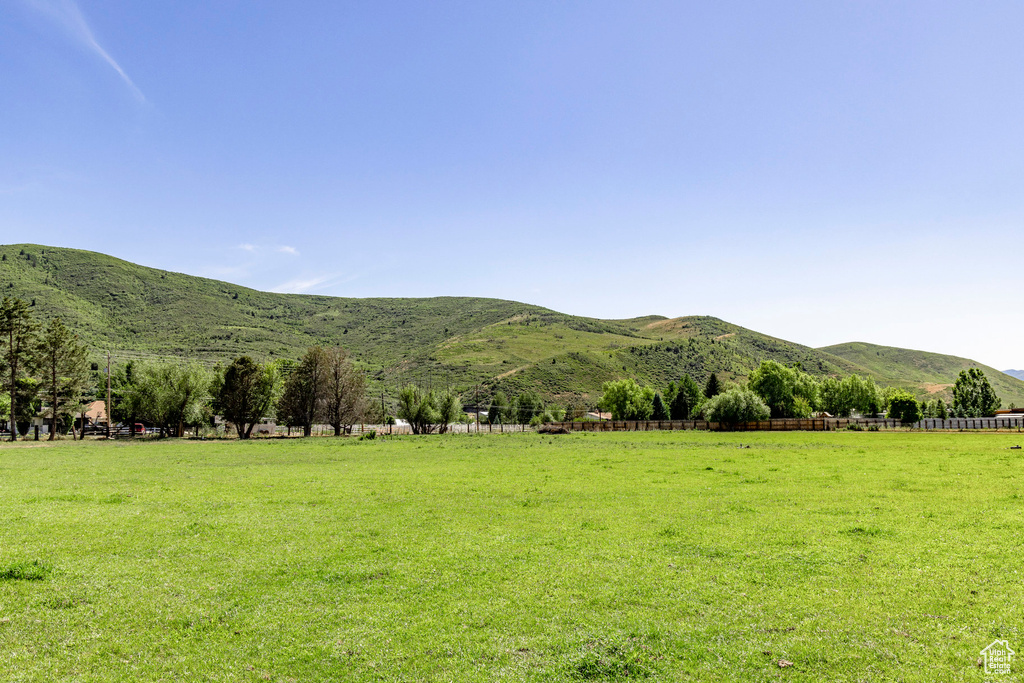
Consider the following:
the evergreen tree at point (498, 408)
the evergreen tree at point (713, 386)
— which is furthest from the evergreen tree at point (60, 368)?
the evergreen tree at point (713, 386)

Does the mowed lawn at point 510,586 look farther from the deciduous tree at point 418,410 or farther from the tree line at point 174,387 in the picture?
the deciduous tree at point 418,410

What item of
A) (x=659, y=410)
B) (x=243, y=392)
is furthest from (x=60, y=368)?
(x=659, y=410)

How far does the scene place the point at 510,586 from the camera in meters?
10.1

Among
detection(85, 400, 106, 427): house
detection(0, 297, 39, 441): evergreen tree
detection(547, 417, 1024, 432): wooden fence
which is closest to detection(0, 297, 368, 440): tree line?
detection(0, 297, 39, 441): evergreen tree

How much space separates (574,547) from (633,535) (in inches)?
73.0

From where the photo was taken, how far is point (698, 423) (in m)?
102

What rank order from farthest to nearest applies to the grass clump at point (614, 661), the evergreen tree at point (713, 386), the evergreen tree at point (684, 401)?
1. the evergreen tree at point (713, 386)
2. the evergreen tree at point (684, 401)
3. the grass clump at point (614, 661)

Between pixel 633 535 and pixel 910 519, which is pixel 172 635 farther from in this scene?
pixel 910 519

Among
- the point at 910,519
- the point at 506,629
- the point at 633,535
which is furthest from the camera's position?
the point at 910,519

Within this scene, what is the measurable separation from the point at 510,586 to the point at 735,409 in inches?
3793

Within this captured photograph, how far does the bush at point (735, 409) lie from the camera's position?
9844 centimetres

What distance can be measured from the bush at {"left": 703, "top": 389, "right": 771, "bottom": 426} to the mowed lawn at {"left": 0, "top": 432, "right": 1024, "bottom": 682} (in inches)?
3180

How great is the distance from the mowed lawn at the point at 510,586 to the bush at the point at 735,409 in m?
80.8

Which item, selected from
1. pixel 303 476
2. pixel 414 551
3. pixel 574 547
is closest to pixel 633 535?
pixel 574 547
